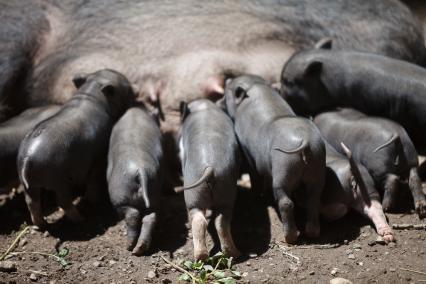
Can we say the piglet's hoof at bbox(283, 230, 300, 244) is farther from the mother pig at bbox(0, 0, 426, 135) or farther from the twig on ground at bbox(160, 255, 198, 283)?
the mother pig at bbox(0, 0, 426, 135)

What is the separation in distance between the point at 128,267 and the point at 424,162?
5.49 ft

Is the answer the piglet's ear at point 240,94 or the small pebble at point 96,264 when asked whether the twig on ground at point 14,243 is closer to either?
the small pebble at point 96,264

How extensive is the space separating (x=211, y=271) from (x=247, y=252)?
238 mm

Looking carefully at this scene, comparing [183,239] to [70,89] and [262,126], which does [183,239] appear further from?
[70,89]

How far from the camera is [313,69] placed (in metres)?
3.63

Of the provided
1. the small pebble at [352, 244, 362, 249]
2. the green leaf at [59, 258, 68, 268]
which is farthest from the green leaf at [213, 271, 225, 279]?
the green leaf at [59, 258, 68, 268]

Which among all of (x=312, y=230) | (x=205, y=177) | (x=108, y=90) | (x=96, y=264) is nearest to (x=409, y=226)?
(x=312, y=230)

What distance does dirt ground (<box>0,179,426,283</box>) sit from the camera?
103 inches

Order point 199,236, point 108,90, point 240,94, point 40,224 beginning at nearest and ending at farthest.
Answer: point 199,236
point 40,224
point 240,94
point 108,90

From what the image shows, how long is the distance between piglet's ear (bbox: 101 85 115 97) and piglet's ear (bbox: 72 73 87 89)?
0.21m

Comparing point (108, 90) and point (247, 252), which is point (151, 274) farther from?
point (108, 90)

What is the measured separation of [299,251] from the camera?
9.13 feet

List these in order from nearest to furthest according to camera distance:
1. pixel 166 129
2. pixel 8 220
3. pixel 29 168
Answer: pixel 29 168 → pixel 8 220 → pixel 166 129

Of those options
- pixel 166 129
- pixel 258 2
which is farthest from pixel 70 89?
pixel 258 2
